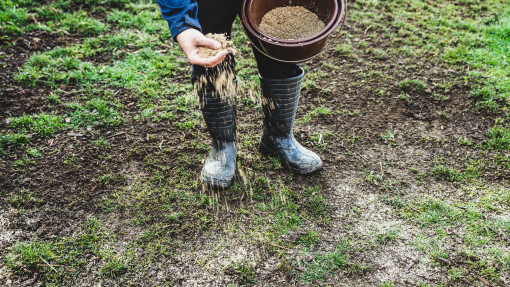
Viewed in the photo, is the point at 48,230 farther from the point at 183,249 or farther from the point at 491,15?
the point at 491,15

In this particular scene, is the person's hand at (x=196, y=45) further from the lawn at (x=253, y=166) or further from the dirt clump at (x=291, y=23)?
the lawn at (x=253, y=166)

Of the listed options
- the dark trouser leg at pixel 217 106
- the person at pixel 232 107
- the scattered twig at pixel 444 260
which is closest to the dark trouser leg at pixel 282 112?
the person at pixel 232 107

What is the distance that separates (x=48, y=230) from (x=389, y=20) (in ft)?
13.3

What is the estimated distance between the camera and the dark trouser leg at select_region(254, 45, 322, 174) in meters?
2.32

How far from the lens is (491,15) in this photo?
421 cm

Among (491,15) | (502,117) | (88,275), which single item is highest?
(491,15)

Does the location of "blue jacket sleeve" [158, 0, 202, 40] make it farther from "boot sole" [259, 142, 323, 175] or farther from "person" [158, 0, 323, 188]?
"boot sole" [259, 142, 323, 175]

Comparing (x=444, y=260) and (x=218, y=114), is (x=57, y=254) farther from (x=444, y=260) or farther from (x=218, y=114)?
(x=444, y=260)

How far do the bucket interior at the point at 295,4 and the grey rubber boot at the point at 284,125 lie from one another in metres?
0.39

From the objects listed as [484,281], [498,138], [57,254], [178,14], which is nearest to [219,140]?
[178,14]

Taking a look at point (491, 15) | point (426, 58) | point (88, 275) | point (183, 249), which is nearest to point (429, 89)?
point (426, 58)

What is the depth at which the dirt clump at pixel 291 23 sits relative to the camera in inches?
82.6

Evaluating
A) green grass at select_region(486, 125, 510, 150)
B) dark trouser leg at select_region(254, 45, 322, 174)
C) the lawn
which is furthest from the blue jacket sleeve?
green grass at select_region(486, 125, 510, 150)

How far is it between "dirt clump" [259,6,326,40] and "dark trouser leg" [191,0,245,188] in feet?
0.72
